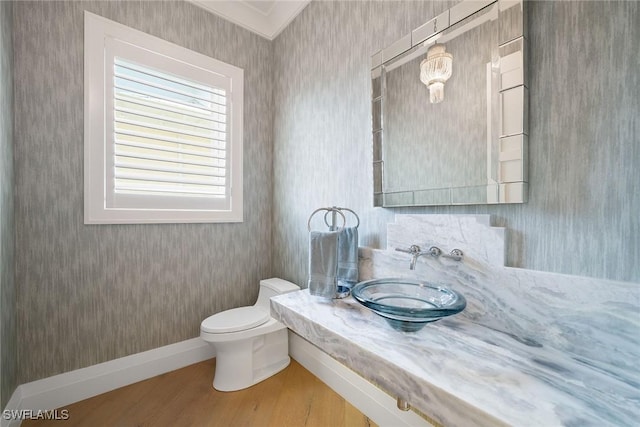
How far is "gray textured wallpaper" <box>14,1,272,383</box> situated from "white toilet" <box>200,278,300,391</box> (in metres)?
0.43

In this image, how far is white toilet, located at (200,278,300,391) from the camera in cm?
161

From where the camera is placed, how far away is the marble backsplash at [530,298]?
726 mm

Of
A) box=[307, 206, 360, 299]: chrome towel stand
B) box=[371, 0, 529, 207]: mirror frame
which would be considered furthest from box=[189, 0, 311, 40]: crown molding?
box=[307, 206, 360, 299]: chrome towel stand

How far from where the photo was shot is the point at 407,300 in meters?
1.12

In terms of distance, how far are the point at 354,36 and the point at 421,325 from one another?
163 cm

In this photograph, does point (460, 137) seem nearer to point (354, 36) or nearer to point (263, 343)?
point (354, 36)

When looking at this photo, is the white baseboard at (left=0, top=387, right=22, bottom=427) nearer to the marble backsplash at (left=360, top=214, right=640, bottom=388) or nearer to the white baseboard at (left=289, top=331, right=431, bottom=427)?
the white baseboard at (left=289, top=331, right=431, bottom=427)

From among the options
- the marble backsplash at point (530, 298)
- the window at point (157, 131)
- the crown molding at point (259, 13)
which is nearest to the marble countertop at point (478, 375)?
the marble backsplash at point (530, 298)

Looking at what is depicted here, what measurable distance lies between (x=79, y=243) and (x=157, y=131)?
0.88m

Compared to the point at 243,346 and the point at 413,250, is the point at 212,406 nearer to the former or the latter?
the point at 243,346

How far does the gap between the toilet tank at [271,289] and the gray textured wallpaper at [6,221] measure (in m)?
1.32

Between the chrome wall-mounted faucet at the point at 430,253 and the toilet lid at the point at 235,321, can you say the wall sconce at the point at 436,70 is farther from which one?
the toilet lid at the point at 235,321

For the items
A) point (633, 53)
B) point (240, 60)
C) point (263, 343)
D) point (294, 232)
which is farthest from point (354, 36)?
point (263, 343)

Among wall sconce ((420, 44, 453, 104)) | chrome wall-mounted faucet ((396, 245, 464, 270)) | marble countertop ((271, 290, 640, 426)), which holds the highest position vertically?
wall sconce ((420, 44, 453, 104))
